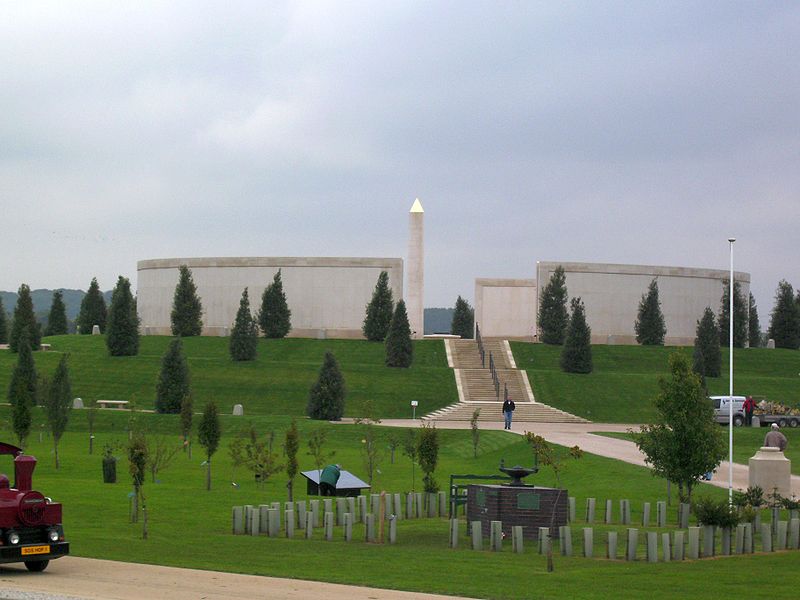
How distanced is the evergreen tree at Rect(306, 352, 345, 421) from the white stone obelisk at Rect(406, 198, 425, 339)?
22.3 m

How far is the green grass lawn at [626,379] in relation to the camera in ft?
178

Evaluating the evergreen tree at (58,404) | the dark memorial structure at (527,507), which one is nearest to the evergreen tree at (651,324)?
the evergreen tree at (58,404)

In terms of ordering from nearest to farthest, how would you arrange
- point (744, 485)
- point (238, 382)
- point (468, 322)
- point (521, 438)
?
point (744, 485)
point (521, 438)
point (238, 382)
point (468, 322)

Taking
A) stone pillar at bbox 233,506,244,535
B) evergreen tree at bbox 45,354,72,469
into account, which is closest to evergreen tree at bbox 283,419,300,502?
stone pillar at bbox 233,506,244,535

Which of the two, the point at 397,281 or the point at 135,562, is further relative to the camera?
the point at 397,281

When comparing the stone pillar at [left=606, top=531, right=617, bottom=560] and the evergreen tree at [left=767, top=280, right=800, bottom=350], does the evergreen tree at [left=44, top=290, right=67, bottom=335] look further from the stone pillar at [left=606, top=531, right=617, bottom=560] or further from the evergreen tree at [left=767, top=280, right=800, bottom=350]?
the stone pillar at [left=606, top=531, right=617, bottom=560]

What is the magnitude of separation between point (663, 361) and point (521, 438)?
27.0 m

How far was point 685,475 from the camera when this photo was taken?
24453 millimetres

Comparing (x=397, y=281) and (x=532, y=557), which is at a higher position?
(x=397, y=281)

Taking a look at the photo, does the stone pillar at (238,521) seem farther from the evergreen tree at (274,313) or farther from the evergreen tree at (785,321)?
the evergreen tree at (785,321)

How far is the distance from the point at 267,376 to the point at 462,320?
120 ft

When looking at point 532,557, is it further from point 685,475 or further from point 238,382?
point 238,382

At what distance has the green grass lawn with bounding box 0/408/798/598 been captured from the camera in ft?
53.0

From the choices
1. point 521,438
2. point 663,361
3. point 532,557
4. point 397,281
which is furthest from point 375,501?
point 397,281
